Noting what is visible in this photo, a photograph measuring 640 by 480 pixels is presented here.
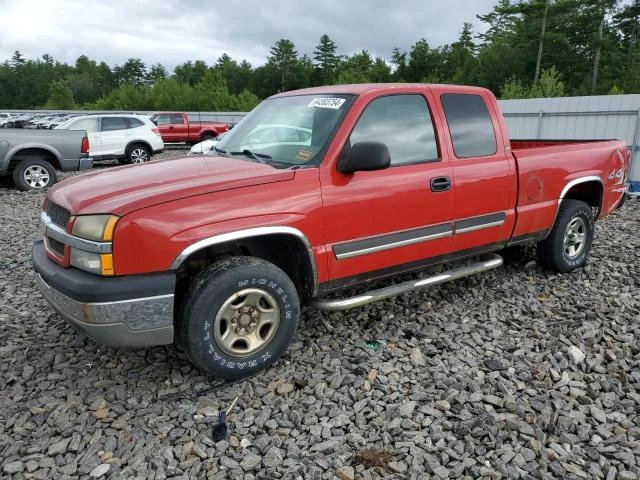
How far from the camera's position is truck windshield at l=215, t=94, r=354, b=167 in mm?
3609

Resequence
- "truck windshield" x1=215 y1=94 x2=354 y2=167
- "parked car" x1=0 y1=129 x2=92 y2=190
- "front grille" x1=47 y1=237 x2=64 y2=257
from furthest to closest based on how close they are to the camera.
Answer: "parked car" x1=0 y1=129 x2=92 y2=190 → "truck windshield" x1=215 y1=94 x2=354 y2=167 → "front grille" x1=47 y1=237 x2=64 y2=257

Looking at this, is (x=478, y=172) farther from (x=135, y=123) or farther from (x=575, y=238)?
(x=135, y=123)

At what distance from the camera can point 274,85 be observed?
81.4 meters

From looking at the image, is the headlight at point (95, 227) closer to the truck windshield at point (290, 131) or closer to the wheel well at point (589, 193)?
the truck windshield at point (290, 131)

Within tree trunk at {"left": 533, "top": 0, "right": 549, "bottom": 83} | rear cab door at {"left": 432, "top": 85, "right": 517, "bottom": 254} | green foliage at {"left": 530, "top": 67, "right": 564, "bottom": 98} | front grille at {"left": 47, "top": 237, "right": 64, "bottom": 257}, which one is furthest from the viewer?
tree trunk at {"left": 533, "top": 0, "right": 549, "bottom": 83}

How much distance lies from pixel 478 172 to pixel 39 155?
994 cm

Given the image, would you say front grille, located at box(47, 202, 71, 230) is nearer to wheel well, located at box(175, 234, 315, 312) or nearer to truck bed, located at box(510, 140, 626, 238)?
wheel well, located at box(175, 234, 315, 312)

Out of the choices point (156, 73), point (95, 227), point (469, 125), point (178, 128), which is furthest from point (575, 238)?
point (156, 73)

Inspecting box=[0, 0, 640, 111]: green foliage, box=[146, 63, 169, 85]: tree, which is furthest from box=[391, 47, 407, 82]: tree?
box=[146, 63, 169, 85]: tree

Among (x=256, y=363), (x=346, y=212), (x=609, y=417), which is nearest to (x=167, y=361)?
(x=256, y=363)

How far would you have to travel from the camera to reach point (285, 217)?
10.6 feet

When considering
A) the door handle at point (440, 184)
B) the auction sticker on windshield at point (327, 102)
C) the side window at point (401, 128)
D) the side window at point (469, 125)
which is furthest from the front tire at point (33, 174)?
the door handle at point (440, 184)

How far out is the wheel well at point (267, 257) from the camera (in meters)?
3.33

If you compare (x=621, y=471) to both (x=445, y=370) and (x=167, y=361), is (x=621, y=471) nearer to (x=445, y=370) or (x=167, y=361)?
(x=445, y=370)
